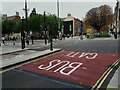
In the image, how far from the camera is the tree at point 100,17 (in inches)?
3397

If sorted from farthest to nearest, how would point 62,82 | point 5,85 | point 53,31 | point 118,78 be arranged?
point 53,31
point 118,78
point 62,82
point 5,85

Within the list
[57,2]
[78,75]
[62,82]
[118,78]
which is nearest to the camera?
[62,82]

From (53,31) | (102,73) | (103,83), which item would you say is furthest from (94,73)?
(53,31)

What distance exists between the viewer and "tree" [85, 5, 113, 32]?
86287 millimetres

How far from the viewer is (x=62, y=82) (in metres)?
11.0

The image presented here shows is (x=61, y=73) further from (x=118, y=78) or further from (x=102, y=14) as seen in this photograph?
(x=102, y=14)

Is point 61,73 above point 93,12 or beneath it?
beneath

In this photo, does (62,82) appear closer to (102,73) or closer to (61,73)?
(61,73)

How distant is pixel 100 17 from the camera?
87500 mm

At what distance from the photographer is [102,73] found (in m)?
13.5

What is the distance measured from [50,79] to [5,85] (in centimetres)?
218

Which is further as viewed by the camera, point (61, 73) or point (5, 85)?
point (61, 73)

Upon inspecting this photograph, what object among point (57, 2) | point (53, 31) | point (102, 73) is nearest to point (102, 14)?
point (53, 31)

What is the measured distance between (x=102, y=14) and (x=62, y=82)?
78383 millimetres
